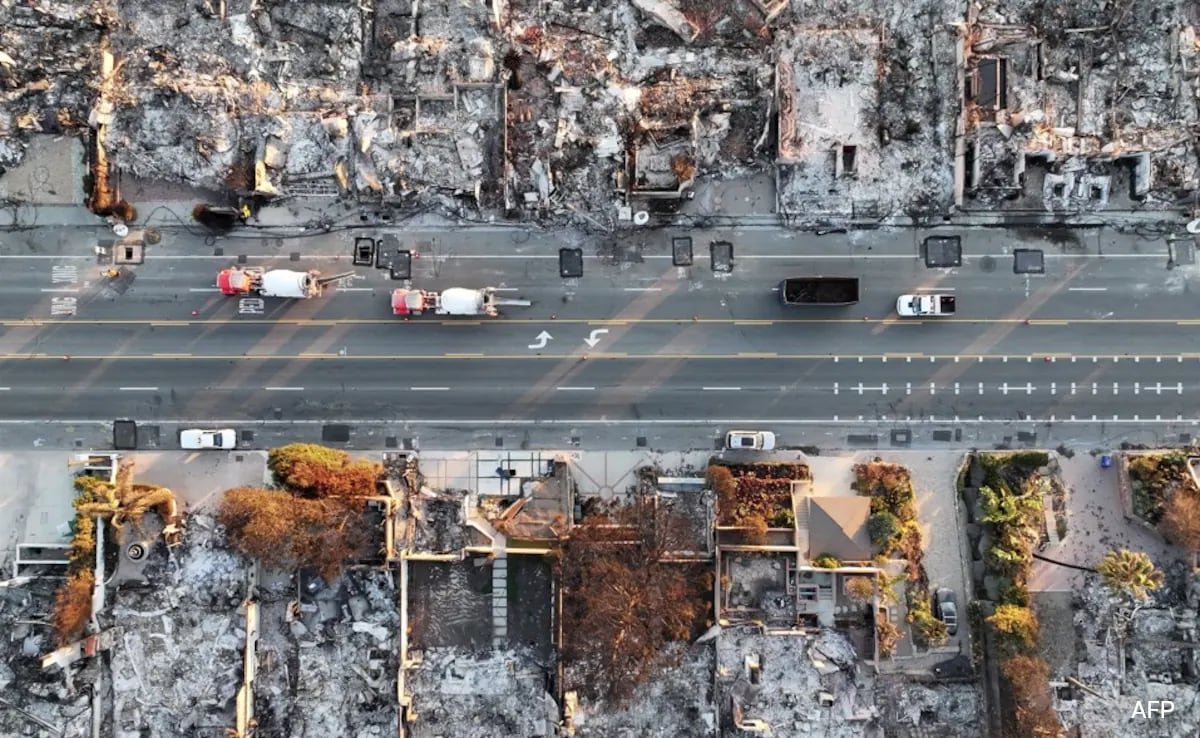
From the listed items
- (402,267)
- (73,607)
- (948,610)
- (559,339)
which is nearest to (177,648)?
(73,607)

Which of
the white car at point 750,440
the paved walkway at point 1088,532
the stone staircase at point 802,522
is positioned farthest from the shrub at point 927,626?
the white car at point 750,440

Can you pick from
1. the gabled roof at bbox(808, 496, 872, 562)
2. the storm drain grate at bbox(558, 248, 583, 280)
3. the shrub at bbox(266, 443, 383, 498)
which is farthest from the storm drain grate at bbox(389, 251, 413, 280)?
the gabled roof at bbox(808, 496, 872, 562)

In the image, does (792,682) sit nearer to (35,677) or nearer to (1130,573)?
(1130,573)

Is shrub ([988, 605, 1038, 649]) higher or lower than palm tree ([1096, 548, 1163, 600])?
lower

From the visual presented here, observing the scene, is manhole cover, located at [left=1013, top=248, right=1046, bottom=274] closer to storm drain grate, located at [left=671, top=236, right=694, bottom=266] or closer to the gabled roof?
the gabled roof

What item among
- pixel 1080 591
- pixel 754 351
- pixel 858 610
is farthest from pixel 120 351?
pixel 1080 591

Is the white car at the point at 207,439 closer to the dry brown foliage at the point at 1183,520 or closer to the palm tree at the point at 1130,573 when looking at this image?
the palm tree at the point at 1130,573

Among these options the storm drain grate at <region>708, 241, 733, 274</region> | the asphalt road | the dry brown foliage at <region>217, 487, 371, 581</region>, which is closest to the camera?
the dry brown foliage at <region>217, 487, 371, 581</region>
